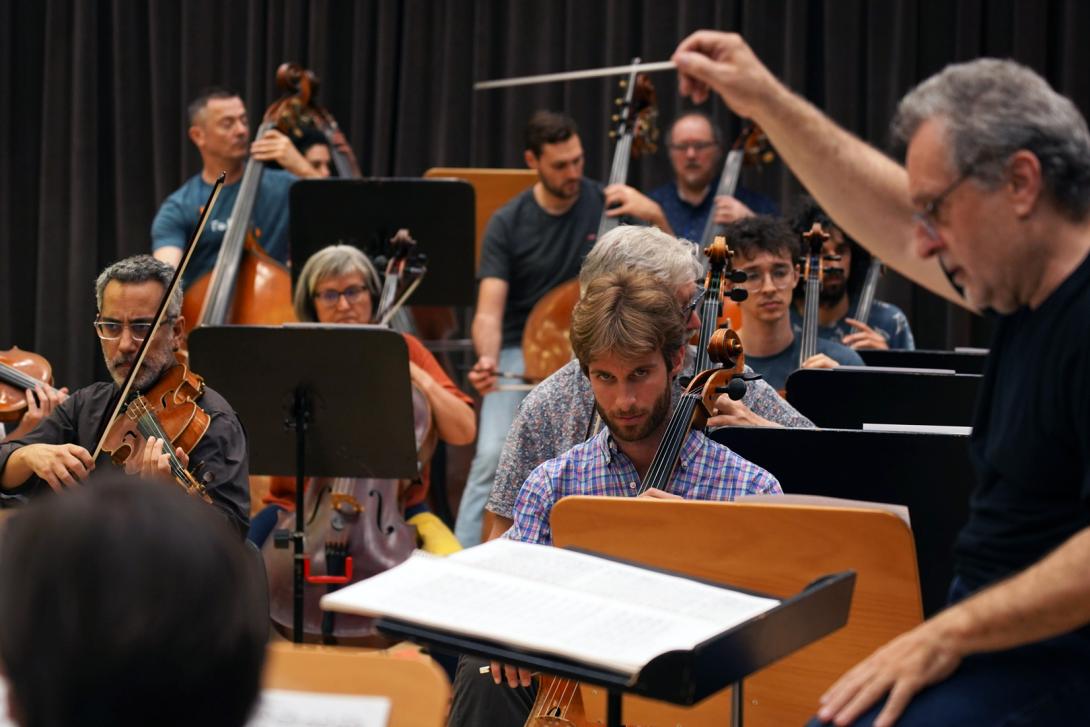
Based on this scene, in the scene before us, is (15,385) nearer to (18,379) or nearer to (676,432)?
(18,379)

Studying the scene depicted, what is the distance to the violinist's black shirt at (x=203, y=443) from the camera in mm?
2619

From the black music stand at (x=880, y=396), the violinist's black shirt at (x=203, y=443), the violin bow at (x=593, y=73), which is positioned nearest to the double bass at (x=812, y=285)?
the violin bow at (x=593, y=73)

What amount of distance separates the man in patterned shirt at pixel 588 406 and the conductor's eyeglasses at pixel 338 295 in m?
1.09

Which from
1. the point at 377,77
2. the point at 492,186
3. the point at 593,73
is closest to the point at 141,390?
the point at 593,73

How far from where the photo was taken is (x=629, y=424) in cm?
229

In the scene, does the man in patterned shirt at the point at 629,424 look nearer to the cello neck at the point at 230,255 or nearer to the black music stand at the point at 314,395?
the black music stand at the point at 314,395

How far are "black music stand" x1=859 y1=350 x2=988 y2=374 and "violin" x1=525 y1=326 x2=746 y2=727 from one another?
2.84ft

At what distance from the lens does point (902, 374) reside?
2.64 meters

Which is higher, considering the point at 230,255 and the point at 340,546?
the point at 230,255

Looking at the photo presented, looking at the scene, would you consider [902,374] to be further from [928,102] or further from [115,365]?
[115,365]

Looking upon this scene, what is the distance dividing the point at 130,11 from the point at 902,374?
186 inches

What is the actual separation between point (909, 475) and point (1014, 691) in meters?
0.85

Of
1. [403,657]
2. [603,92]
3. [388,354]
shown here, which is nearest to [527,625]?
[403,657]

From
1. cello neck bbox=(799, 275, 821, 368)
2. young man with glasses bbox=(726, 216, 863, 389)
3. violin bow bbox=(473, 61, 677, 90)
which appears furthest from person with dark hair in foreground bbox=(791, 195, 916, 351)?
violin bow bbox=(473, 61, 677, 90)
